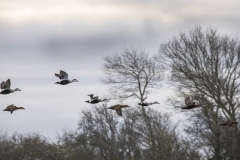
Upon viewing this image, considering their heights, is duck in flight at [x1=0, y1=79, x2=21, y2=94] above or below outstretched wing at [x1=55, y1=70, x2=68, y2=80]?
below

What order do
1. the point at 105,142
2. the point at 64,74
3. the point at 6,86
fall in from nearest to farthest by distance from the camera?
the point at 6,86 < the point at 64,74 < the point at 105,142

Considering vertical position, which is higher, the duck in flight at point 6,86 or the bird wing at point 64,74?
the bird wing at point 64,74

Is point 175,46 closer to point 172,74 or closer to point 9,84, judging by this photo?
point 172,74

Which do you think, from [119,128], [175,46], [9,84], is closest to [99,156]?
[119,128]

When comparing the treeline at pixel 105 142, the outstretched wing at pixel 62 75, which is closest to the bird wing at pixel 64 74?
the outstretched wing at pixel 62 75

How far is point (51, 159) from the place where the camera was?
8444 cm

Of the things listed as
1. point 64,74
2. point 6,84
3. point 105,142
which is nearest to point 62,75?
point 64,74

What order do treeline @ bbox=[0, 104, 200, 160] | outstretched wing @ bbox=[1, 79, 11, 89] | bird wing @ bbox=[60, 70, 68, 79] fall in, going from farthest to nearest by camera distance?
treeline @ bbox=[0, 104, 200, 160]
bird wing @ bbox=[60, 70, 68, 79]
outstretched wing @ bbox=[1, 79, 11, 89]

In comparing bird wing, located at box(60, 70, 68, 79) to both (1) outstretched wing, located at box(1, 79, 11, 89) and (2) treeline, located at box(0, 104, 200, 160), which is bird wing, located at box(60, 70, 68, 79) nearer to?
(1) outstretched wing, located at box(1, 79, 11, 89)

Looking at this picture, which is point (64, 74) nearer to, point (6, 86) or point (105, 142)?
point (6, 86)

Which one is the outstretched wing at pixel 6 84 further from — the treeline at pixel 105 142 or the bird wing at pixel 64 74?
the treeline at pixel 105 142

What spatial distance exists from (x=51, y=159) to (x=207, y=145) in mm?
15778

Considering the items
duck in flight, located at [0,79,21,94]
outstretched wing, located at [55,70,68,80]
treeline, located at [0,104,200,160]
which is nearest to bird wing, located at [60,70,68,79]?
outstretched wing, located at [55,70,68,80]

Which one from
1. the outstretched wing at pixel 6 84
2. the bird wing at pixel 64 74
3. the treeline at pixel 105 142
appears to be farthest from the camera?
the treeline at pixel 105 142
